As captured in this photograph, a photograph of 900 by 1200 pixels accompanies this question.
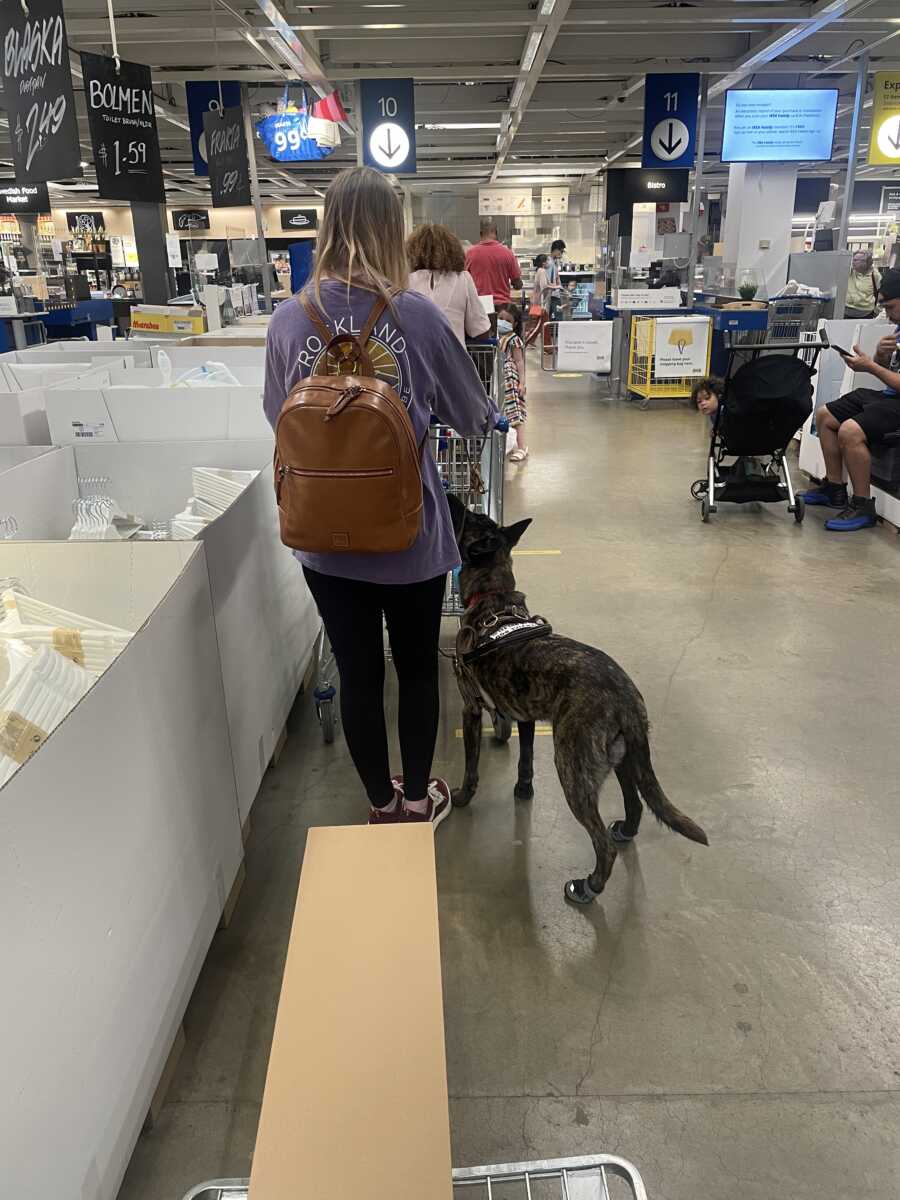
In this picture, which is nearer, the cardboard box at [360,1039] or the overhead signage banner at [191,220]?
the cardboard box at [360,1039]

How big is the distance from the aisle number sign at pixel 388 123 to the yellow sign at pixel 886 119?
5.45m

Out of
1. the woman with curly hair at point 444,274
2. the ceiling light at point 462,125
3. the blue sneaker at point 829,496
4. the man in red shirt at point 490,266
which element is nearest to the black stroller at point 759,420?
the blue sneaker at point 829,496

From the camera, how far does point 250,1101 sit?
1.78 meters

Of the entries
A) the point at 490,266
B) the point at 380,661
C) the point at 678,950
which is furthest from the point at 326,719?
the point at 490,266

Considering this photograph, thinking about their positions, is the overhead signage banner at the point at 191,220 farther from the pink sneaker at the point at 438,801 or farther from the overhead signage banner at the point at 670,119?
the pink sneaker at the point at 438,801

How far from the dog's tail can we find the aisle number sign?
9.81 metres

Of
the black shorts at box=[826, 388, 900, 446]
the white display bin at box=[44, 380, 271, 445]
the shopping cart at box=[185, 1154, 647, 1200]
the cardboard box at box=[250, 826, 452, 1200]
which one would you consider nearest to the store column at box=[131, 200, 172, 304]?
the white display bin at box=[44, 380, 271, 445]

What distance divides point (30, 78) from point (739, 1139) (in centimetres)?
584

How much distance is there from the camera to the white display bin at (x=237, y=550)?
226 centimetres

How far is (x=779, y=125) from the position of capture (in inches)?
388

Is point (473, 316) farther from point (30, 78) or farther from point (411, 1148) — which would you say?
point (411, 1148)

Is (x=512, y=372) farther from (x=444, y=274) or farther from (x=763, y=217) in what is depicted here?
(x=763, y=217)

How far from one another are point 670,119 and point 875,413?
7310 mm

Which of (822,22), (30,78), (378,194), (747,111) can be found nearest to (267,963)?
(378,194)
